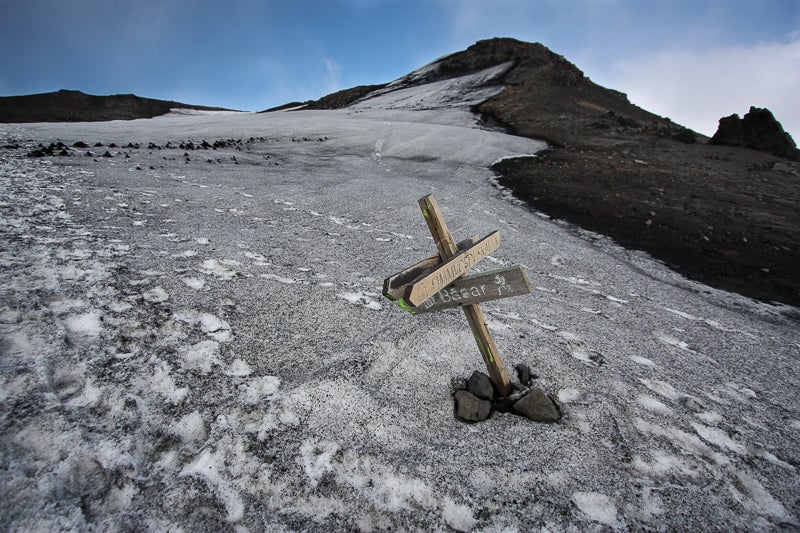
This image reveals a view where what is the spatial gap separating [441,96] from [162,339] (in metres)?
30.7

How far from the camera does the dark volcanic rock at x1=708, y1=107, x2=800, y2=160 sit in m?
16.2

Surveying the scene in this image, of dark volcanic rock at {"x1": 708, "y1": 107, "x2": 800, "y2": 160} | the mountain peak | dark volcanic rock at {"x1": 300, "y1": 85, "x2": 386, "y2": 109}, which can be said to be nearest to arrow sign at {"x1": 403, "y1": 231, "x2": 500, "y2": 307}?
dark volcanic rock at {"x1": 708, "y1": 107, "x2": 800, "y2": 160}

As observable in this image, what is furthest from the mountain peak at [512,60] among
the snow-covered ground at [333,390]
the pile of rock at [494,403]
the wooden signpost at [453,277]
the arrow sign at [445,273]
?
the pile of rock at [494,403]

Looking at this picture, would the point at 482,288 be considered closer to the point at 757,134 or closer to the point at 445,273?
the point at 445,273

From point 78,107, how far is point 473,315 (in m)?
43.7

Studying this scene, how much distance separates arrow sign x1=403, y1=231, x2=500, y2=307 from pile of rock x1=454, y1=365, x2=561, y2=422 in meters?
0.92

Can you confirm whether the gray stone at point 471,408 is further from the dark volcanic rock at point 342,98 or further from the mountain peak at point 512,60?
the dark volcanic rock at point 342,98

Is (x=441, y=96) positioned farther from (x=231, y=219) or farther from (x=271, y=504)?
(x=271, y=504)

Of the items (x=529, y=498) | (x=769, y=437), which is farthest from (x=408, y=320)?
(x=769, y=437)

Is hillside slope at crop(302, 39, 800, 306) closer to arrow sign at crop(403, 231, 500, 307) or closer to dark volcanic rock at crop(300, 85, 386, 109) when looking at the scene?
arrow sign at crop(403, 231, 500, 307)

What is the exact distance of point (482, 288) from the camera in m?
2.45

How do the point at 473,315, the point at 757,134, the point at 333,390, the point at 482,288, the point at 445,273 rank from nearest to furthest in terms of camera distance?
the point at 445,273 → the point at 482,288 → the point at 473,315 → the point at 333,390 → the point at 757,134

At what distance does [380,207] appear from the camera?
7863mm

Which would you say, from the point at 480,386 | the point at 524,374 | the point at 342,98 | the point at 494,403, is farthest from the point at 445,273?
the point at 342,98
